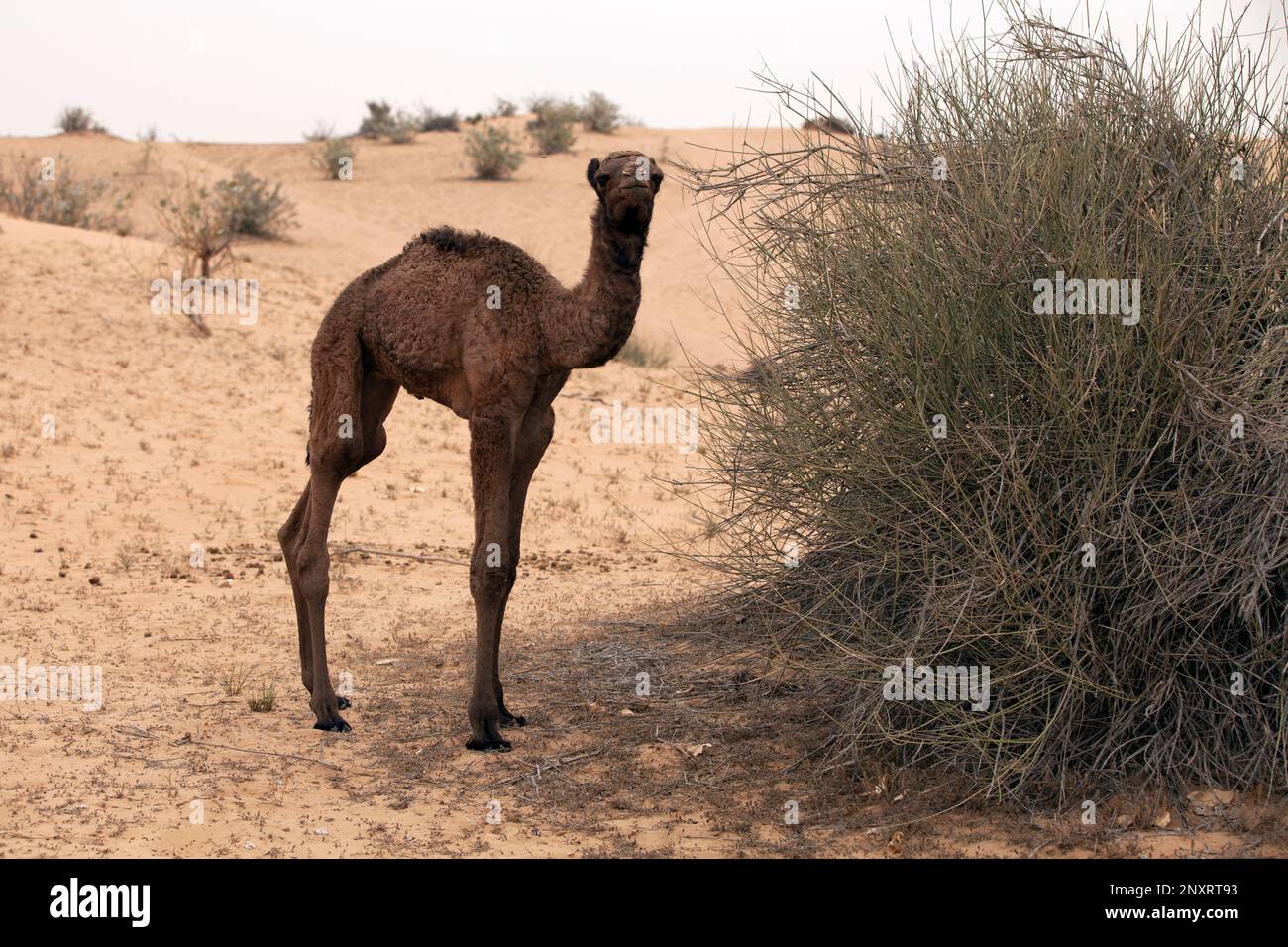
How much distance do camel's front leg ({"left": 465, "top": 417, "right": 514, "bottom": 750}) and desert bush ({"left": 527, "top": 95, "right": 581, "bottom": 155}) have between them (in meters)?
30.2

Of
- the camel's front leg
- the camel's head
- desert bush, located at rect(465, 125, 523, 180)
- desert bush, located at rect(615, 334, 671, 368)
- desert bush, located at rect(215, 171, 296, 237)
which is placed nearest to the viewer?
the camel's head

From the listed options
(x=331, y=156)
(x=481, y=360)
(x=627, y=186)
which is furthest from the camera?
(x=331, y=156)

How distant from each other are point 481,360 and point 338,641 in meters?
2.83

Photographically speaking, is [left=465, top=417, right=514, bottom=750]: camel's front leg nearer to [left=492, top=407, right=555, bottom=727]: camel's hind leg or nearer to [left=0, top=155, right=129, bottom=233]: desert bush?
[left=492, top=407, right=555, bottom=727]: camel's hind leg

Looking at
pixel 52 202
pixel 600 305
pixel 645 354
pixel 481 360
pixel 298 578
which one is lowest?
pixel 298 578

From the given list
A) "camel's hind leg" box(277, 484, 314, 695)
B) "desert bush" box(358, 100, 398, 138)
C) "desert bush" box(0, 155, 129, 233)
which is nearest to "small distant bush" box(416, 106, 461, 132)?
"desert bush" box(358, 100, 398, 138)

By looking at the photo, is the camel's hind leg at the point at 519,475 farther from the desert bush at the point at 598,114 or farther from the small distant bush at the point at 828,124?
the desert bush at the point at 598,114

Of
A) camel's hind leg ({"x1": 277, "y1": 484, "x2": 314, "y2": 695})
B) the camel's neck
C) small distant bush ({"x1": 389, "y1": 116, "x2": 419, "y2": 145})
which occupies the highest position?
small distant bush ({"x1": 389, "y1": 116, "x2": 419, "y2": 145})

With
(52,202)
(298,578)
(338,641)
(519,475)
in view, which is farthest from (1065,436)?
(52,202)

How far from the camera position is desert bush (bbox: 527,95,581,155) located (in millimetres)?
35938

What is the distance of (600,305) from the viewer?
17.4ft

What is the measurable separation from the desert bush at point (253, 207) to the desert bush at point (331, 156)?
7.46 meters

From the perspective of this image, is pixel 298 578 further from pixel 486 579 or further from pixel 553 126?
pixel 553 126

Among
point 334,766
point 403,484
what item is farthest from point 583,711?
point 403,484
